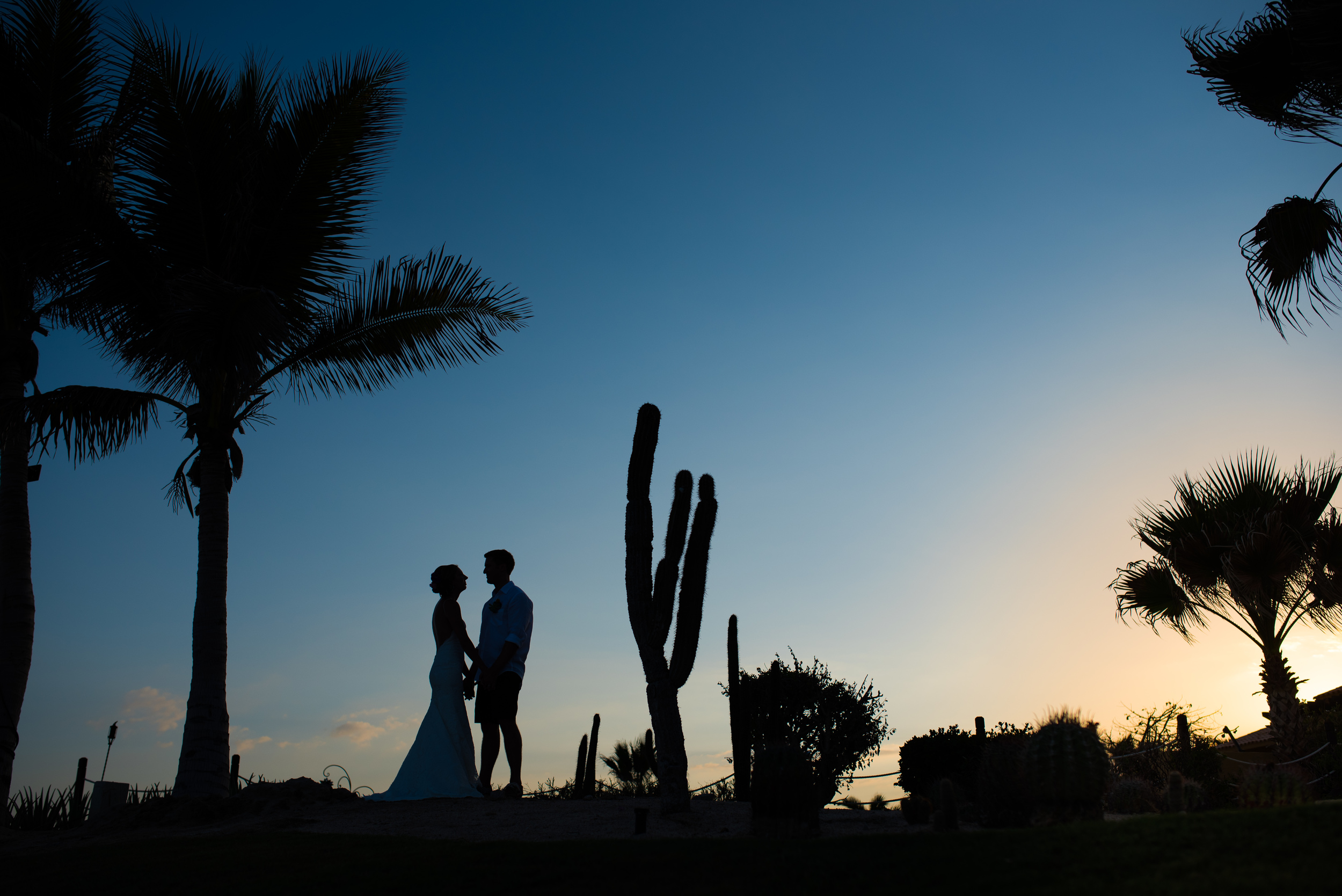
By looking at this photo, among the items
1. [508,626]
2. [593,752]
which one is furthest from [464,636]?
[593,752]

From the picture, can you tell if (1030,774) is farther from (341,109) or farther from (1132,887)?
(341,109)

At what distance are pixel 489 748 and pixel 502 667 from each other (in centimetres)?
103

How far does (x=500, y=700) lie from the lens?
861 centimetres

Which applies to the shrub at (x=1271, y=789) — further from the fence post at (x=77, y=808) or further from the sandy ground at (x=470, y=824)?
the fence post at (x=77, y=808)

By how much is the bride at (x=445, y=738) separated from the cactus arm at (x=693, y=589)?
229 centimetres

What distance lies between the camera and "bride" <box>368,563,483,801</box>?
28.1 feet

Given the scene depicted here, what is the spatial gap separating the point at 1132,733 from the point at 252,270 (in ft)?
68.3

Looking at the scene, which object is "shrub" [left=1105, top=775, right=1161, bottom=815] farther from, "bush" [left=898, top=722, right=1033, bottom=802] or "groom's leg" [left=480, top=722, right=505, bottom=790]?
"groom's leg" [left=480, top=722, right=505, bottom=790]

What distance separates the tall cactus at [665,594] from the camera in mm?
7656

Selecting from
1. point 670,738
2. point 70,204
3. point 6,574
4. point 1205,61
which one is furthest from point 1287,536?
point 6,574

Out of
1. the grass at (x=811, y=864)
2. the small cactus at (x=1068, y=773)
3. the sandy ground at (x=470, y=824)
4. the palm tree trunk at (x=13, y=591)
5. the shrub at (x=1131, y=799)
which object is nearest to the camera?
the grass at (x=811, y=864)

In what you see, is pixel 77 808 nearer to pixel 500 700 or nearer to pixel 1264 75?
pixel 500 700

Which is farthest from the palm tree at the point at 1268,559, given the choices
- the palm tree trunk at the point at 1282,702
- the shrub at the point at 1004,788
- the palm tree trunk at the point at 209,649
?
the palm tree trunk at the point at 209,649

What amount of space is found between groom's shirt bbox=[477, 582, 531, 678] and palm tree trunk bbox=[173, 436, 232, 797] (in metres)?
2.99
